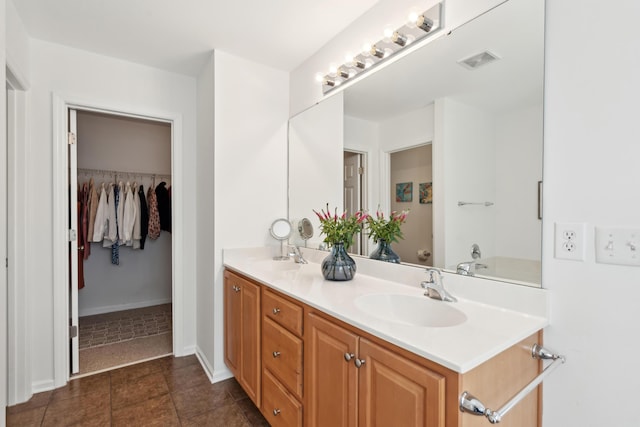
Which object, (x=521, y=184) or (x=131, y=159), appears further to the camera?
(x=131, y=159)

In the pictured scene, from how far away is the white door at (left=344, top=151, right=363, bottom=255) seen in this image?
194 centimetres

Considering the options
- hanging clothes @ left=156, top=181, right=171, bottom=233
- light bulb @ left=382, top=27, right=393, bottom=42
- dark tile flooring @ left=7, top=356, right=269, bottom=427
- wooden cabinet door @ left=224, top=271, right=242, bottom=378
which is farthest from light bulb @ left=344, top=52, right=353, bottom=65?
hanging clothes @ left=156, top=181, right=171, bottom=233

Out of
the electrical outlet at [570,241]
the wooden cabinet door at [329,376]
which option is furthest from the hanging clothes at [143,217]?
the electrical outlet at [570,241]

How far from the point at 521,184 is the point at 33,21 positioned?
2.88 metres

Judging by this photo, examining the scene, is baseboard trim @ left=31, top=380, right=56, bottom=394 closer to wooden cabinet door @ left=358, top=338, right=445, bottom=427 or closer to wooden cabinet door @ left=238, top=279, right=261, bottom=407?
wooden cabinet door @ left=238, top=279, right=261, bottom=407

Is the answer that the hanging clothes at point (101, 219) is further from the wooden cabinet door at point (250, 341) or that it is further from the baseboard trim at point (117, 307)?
the wooden cabinet door at point (250, 341)

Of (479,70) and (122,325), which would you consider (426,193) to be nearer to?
(479,70)

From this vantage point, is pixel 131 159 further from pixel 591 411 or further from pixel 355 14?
pixel 591 411

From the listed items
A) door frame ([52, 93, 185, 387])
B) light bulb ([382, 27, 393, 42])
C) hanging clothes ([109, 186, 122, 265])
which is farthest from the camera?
hanging clothes ([109, 186, 122, 265])

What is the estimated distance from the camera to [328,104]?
217 centimetres

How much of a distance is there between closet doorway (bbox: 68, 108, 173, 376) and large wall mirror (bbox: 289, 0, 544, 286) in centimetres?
245

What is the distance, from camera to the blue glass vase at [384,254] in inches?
66.8

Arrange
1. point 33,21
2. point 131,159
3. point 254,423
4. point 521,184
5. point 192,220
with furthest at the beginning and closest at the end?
point 131,159 → point 192,220 → point 33,21 → point 254,423 → point 521,184

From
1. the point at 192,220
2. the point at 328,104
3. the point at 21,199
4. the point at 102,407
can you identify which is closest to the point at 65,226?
the point at 21,199
